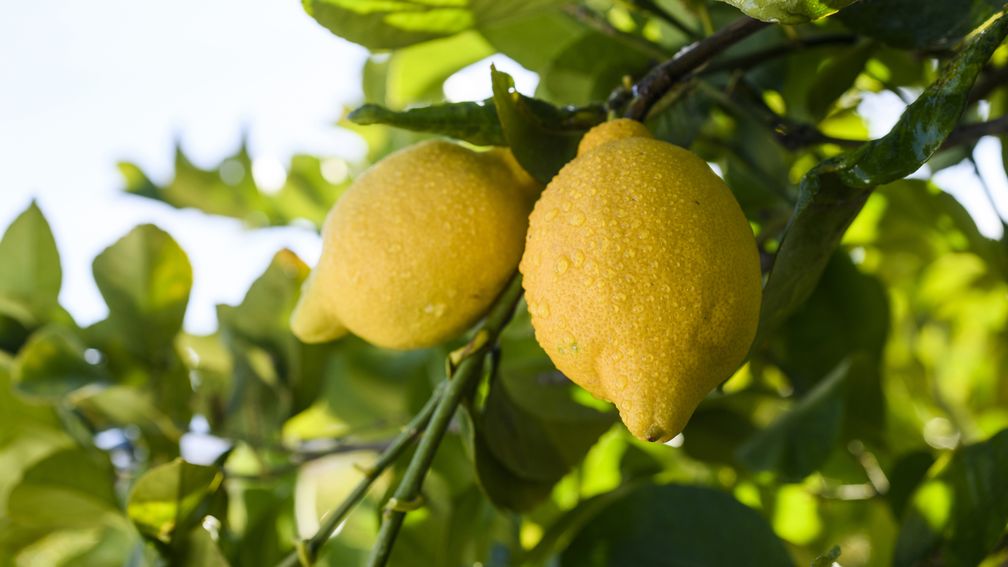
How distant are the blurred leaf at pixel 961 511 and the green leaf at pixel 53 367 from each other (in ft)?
2.42

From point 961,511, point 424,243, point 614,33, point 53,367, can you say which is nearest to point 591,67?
point 614,33

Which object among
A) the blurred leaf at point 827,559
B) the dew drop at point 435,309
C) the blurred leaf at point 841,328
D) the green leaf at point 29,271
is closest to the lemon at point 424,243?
the dew drop at point 435,309

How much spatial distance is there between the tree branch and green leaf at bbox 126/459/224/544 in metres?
0.37

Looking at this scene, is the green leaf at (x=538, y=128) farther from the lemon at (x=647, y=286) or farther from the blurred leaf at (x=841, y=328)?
the blurred leaf at (x=841, y=328)

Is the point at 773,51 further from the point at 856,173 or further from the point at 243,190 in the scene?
the point at 243,190

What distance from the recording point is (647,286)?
41 cm

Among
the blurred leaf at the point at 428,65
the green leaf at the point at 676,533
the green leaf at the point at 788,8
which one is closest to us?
the green leaf at the point at 788,8

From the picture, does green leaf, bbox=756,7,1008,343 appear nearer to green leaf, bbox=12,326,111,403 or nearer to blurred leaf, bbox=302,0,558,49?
blurred leaf, bbox=302,0,558,49

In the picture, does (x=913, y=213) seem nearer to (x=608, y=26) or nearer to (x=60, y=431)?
(x=608, y=26)

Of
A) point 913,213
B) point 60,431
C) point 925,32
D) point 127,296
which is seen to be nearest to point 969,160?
point 913,213

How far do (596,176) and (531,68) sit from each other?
1.48 feet

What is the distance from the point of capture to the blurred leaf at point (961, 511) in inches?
24.9

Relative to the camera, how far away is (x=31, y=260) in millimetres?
973

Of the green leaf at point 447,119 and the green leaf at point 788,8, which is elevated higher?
the green leaf at point 788,8
